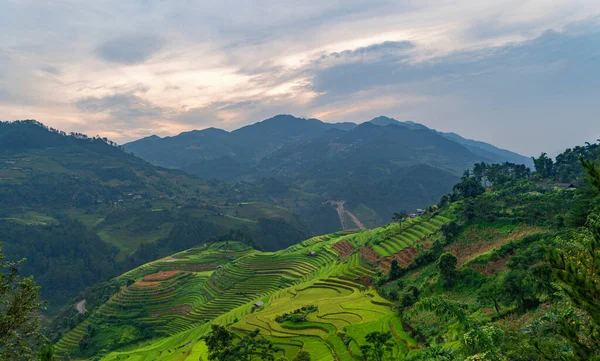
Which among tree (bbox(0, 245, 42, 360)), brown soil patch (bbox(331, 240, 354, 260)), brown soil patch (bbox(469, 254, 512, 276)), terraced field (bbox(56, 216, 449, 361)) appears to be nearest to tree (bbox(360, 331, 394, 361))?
terraced field (bbox(56, 216, 449, 361))

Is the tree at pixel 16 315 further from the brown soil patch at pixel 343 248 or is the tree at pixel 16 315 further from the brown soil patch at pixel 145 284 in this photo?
the brown soil patch at pixel 145 284

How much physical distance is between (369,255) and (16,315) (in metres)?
52.8

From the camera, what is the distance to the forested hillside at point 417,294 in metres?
14.9

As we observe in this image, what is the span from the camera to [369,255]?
60.1 meters

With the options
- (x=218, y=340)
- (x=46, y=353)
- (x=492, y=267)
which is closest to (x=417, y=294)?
(x=492, y=267)

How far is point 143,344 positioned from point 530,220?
73.4m

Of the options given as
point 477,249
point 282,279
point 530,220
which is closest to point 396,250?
point 477,249

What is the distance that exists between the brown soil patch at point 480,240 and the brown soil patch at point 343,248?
3040cm

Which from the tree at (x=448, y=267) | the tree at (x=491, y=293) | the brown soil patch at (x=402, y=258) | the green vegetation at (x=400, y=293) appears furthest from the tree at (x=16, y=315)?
the brown soil patch at (x=402, y=258)

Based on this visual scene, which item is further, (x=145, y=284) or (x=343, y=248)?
(x=145, y=284)

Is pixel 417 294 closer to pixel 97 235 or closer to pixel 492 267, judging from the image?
pixel 492 267

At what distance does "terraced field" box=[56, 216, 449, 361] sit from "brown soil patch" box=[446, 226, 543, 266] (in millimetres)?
7030

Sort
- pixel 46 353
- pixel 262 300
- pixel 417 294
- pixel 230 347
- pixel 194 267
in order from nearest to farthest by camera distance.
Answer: pixel 46 353 → pixel 230 347 → pixel 417 294 → pixel 262 300 → pixel 194 267

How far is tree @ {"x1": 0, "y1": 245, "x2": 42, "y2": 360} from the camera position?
14023 millimetres
